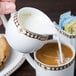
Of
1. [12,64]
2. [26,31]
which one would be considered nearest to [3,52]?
[12,64]

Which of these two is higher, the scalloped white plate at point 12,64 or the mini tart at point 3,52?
the mini tart at point 3,52

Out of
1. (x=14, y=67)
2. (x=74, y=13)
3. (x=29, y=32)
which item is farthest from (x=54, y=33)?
(x=74, y=13)

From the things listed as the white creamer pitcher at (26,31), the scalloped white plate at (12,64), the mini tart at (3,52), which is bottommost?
the scalloped white plate at (12,64)

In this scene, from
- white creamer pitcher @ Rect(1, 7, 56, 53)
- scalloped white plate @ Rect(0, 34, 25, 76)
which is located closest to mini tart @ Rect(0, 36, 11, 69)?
scalloped white plate @ Rect(0, 34, 25, 76)

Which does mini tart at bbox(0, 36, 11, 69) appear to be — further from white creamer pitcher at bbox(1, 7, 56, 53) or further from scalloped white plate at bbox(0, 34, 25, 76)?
white creamer pitcher at bbox(1, 7, 56, 53)

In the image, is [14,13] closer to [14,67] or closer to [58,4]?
[14,67]

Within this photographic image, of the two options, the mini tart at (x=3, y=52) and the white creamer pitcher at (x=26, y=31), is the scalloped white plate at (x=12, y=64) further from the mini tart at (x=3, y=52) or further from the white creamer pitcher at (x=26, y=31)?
Answer: the white creamer pitcher at (x=26, y=31)

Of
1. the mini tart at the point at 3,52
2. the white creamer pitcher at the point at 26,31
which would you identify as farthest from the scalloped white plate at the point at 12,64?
the white creamer pitcher at the point at 26,31
